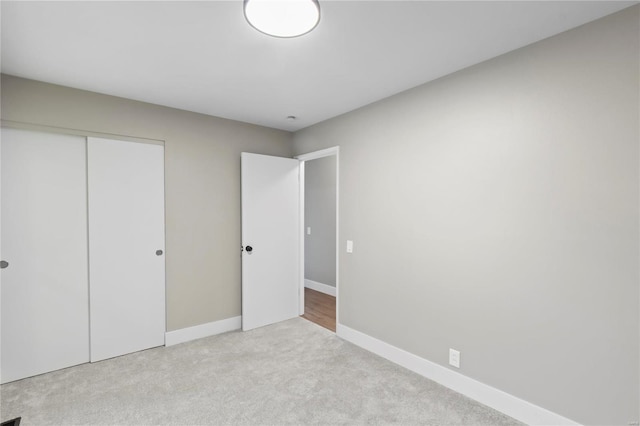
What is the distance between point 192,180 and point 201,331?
1.65 m

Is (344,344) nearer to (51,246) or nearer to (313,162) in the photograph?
(51,246)

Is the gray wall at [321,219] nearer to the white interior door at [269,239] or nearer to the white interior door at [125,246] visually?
the white interior door at [269,239]

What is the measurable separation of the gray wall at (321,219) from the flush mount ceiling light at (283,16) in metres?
3.38

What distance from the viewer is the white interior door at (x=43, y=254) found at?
2.42m

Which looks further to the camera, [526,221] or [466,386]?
[466,386]

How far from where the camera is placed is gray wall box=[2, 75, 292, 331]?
2713 millimetres

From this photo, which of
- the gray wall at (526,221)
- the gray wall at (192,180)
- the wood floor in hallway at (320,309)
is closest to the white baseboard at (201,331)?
the gray wall at (192,180)

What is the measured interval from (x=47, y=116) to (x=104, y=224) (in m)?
0.99

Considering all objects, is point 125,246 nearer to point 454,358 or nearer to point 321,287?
point 454,358

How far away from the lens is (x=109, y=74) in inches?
93.3

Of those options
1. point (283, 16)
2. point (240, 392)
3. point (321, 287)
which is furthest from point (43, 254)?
point (321, 287)

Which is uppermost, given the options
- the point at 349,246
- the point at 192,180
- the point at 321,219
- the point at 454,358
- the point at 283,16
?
the point at 283,16

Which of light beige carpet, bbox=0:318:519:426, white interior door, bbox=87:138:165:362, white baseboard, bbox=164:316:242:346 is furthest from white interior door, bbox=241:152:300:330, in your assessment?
white interior door, bbox=87:138:165:362

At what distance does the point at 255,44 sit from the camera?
6.39 feet
